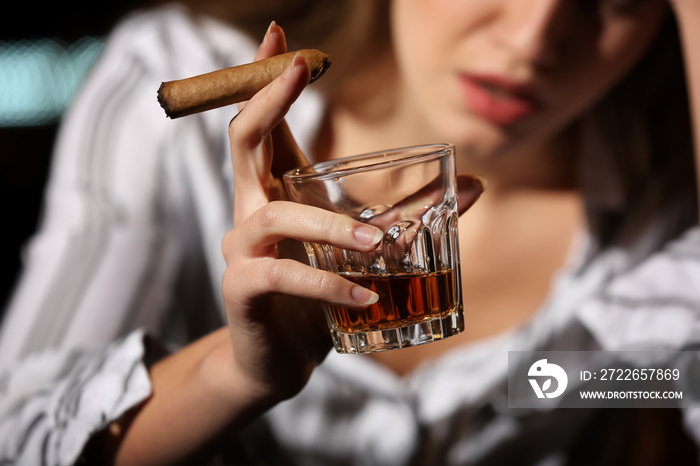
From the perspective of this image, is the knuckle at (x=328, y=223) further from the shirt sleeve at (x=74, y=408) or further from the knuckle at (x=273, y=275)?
the shirt sleeve at (x=74, y=408)

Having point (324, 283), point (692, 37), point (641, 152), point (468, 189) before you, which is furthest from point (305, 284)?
point (641, 152)

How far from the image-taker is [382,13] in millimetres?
1218

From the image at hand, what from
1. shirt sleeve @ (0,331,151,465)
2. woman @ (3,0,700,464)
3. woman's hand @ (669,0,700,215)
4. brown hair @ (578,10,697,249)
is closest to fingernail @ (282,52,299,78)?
woman @ (3,0,700,464)

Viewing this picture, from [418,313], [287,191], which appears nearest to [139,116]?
[287,191]

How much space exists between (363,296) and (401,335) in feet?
0.20

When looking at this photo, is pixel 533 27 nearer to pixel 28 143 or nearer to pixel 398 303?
pixel 398 303

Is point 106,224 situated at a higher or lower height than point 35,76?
lower

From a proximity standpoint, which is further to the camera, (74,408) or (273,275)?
(74,408)

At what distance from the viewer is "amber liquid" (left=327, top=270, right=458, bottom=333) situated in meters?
0.53

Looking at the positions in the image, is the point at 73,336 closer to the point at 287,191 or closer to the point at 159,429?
the point at 159,429

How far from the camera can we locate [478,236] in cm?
141

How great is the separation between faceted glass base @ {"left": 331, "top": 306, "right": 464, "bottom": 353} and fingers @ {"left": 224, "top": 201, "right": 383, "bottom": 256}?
0.10m

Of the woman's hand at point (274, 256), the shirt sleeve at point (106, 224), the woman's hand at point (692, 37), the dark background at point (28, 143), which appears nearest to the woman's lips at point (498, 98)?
the woman's hand at point (692, 37)

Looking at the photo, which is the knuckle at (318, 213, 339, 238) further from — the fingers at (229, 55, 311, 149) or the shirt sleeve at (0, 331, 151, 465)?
the shirt sleeve at (0, 331, 151, 465)
